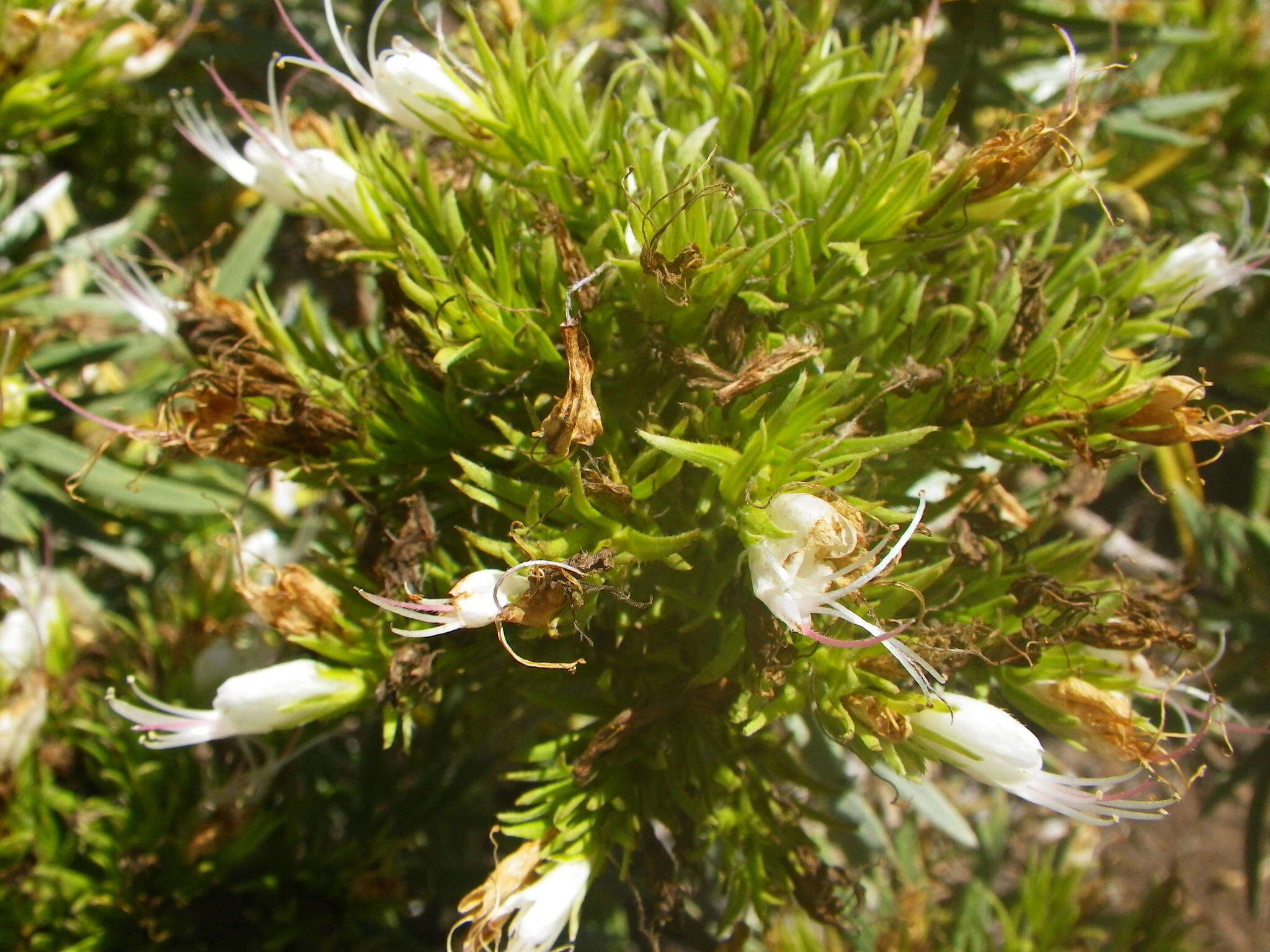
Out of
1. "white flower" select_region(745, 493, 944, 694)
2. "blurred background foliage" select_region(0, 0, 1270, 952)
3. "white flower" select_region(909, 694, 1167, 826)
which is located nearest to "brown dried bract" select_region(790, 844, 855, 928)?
"blurred background foliage" select_region(0, 0, 1270, 952)

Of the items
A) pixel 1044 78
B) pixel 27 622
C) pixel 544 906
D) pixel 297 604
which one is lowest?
pixel 1044 78

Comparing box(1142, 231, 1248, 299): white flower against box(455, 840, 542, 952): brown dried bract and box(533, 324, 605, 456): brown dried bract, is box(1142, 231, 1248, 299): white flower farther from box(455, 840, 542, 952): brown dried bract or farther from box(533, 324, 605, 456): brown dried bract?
box(455, 840, 542, 952): brown dried bract

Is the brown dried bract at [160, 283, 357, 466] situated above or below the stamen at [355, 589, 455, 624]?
above

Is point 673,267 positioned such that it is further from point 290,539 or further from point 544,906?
point 290,539

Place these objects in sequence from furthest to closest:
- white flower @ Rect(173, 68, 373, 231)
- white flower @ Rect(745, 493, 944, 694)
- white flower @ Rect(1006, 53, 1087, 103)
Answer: white flower @ Rect(1006, 53, 1087, 103) → white flower @ Rect(173, 68, 373, 231) → white flower @ Rect(745, 493, 944, 694)

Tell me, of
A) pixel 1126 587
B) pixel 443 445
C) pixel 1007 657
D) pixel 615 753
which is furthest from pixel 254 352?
pixel 1126 587

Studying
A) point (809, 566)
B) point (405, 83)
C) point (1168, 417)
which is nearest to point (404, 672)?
point (809, 566)

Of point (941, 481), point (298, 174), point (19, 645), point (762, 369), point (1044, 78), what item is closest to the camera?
point (762, 369)
